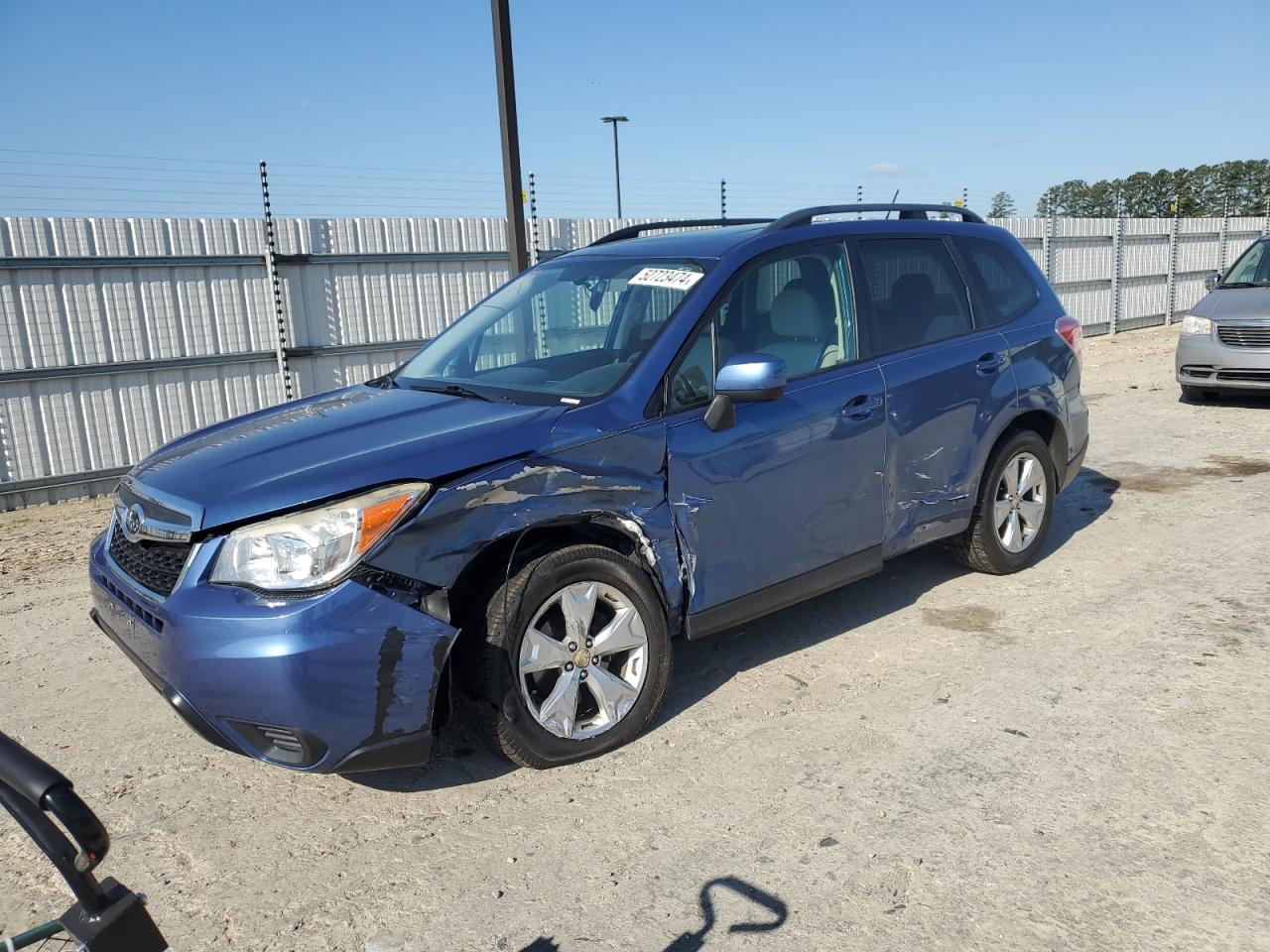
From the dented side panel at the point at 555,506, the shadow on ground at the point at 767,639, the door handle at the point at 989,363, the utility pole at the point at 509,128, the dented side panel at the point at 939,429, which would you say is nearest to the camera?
the dented side panel at the point at 555,506

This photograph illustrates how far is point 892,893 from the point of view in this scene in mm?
2738

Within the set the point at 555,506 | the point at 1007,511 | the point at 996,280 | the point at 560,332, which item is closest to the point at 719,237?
the point at 560,332

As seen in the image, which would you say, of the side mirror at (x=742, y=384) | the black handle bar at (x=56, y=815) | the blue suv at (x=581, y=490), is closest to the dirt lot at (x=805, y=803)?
the blue suv at (x=581, y=490)

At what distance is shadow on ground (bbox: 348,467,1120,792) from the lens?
3557mm

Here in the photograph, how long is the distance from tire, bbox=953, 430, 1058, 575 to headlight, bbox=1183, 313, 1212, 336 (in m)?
5.98

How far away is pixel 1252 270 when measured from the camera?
1058 centimetres

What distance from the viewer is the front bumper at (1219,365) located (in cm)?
980

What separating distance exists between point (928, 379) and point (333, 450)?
2.72m

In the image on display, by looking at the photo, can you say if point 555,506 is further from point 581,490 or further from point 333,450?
point 333,450

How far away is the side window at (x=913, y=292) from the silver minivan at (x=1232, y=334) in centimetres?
651

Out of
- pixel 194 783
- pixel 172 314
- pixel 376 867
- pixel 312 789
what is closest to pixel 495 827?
pixel 376 867

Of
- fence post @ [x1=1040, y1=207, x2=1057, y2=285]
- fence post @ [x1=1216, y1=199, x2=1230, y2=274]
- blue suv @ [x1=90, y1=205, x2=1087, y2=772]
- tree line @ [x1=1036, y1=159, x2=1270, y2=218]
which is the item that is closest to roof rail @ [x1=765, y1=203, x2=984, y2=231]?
blue suv @ [x1=90, y1=205, x2=1087, y2=772]

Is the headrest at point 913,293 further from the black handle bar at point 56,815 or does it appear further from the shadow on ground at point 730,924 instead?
the black handle bar at point 56,815

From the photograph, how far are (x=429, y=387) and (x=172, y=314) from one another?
5.92 meters
